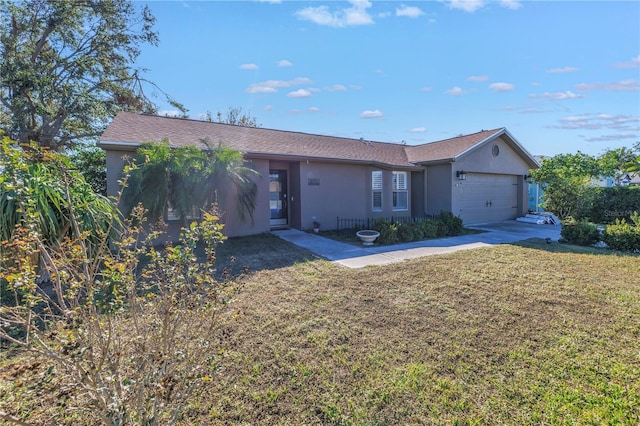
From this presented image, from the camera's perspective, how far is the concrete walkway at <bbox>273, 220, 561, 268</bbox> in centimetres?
777

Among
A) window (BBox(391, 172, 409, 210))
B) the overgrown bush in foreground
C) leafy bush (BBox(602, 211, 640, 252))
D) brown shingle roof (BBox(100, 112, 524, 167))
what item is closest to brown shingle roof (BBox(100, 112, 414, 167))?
brown shingle roof (BBox(100, 112, 524, 167))

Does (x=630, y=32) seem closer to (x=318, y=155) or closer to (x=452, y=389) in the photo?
(x=318, y=155)

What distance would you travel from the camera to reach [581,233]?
9633mm

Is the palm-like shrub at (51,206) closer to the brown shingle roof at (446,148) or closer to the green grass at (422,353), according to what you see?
the green grass at (422,353)

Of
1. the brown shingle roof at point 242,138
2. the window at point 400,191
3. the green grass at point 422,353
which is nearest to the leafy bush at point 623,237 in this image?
the green grass at point 422,353

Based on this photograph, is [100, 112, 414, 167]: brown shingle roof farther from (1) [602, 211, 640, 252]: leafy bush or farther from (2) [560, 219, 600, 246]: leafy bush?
(1) [602, 211, 640, 252]: leafy bush

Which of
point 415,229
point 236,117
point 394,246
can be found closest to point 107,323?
point 394,246

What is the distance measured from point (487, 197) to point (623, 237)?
21.3 feet

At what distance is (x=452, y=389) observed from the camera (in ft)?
9.72

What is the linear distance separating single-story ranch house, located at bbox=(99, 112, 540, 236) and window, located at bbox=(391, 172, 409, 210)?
0.05 meters

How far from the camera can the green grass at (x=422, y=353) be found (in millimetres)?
2666

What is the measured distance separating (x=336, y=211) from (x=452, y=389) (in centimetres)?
942

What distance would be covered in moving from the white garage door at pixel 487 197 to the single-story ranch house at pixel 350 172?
0.16 ft

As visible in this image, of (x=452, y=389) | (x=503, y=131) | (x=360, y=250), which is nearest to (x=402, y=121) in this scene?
(x=503, y=131)
